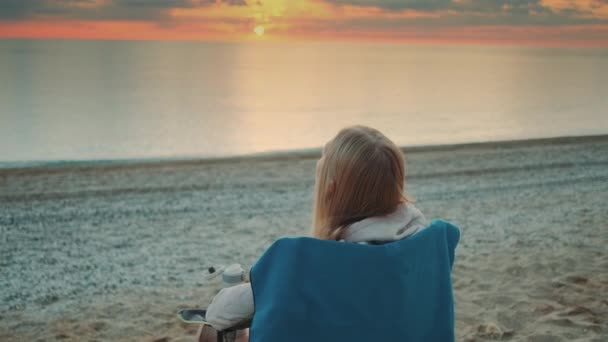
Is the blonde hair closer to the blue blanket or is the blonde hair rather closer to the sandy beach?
the blue blanket

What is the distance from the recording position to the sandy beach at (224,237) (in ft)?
16.6

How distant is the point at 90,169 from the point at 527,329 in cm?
998

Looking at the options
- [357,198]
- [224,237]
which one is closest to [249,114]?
[224,237]

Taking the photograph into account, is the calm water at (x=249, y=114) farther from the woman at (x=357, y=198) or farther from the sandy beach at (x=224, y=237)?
the woman at (x=357, y=198)

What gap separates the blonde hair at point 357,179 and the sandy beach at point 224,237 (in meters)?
2.93

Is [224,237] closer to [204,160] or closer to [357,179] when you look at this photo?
[357,179]

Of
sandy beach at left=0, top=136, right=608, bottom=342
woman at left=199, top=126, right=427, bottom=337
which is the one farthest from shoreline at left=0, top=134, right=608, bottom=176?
woman at left=199, top=126, right=427, bottom=337

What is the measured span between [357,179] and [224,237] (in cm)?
584

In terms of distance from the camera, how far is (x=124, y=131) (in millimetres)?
24625

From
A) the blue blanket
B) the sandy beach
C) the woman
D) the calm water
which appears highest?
→ the woman

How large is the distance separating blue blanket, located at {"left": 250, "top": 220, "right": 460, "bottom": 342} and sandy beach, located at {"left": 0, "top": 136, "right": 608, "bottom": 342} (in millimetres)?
2729

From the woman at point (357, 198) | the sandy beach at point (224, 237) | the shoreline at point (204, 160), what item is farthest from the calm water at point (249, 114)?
the woman at point (357, 198)

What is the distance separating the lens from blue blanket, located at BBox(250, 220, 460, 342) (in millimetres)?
1909

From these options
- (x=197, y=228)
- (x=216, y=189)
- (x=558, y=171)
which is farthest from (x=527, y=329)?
(x=558, y=171)
